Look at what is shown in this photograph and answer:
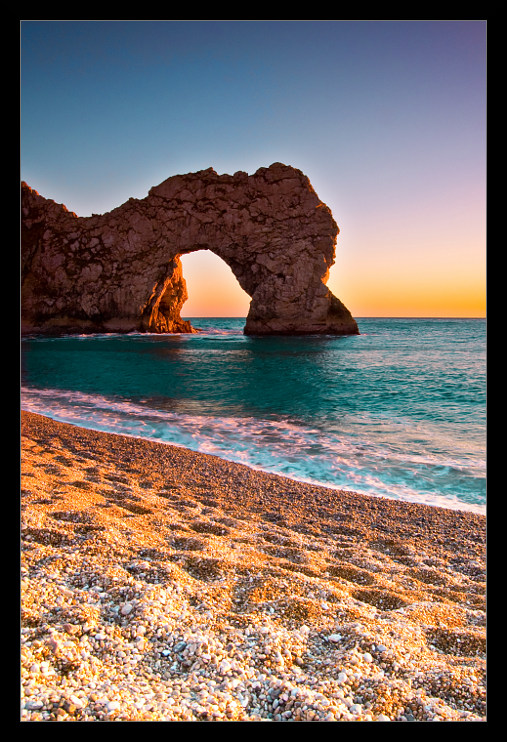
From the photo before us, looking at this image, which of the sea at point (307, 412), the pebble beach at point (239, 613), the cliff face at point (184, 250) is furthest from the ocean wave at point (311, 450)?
the cliff face at point (184, 250)

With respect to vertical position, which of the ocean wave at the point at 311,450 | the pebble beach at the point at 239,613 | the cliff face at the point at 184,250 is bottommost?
the ocean wave at the point at 311,450

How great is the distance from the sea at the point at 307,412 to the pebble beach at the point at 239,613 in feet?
6.24

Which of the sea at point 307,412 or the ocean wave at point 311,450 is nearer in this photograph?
the ocean wave at point 311,450

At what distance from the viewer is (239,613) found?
2.11 metres

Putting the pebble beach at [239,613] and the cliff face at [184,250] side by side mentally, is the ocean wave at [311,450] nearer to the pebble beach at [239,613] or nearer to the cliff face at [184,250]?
the pebble beach at [239,613]

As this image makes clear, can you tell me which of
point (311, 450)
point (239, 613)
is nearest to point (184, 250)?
point (311, 450)

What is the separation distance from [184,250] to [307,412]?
34.3 m

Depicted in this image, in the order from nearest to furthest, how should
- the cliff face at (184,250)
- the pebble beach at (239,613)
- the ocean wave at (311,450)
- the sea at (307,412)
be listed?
1. the pebble beach at (239,613)
2. the ocean wave at (311,450)
3. the sea at (307,412)
4. the cliff face at (184,250)

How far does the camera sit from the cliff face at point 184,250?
40281 millimetres

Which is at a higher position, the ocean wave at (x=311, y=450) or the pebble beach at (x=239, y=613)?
the pebble beach at (x=239, y=613)

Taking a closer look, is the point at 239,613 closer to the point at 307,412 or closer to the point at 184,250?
the point at 307,412

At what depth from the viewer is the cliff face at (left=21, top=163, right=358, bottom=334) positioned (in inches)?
1586
